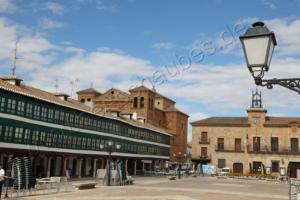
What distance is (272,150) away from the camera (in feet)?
208

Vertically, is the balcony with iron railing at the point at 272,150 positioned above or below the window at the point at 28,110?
below

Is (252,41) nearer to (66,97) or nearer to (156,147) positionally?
(66,97)

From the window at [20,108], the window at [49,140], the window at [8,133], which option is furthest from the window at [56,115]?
the window at [8,133]

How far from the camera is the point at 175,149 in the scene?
85.6 m

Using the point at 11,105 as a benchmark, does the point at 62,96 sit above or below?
above

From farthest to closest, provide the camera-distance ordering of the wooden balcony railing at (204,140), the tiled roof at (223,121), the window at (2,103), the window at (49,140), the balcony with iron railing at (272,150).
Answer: the wooden balcony railing at (204,140) → the tiled roof at (223,121) → the balcony with iron railing at (272,150) → the window at (49,140) → the window at (2,103)

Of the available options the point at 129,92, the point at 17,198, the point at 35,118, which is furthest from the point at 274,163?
the point at 17,198

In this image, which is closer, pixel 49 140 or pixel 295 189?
pixel 295 189

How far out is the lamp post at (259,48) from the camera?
5.11 metres

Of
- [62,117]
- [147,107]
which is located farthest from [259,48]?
[147,107]

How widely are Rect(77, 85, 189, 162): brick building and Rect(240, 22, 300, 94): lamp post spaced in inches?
2616

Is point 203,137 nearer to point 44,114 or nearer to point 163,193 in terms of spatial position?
point 44,114

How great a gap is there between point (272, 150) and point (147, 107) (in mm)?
25037

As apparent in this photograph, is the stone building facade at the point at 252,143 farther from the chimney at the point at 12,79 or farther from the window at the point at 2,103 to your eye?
the window at the point at 2,103
